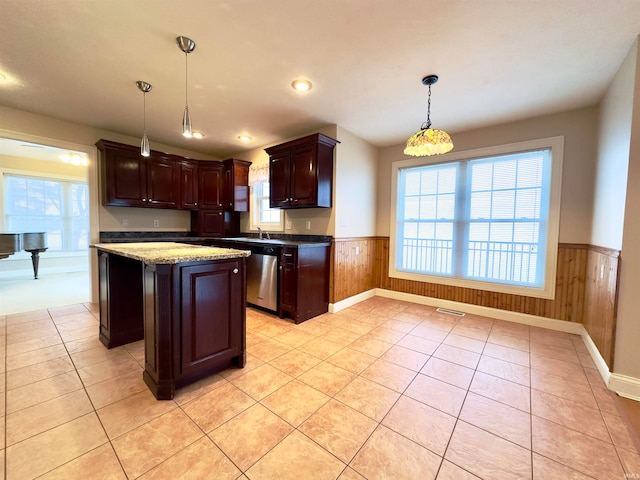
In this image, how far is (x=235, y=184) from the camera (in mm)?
4531

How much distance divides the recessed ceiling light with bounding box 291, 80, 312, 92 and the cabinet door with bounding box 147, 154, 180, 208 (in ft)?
8.99

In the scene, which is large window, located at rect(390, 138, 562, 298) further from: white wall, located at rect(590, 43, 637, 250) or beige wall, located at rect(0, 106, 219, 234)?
beige wall, located at rect(0, 106, 219, 234)

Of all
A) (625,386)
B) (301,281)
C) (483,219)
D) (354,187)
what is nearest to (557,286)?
→ (483,219)

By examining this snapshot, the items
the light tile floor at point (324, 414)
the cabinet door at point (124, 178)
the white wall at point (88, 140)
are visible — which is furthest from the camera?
the cabinet door at point (124, 178)

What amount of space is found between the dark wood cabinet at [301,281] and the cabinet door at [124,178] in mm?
2496

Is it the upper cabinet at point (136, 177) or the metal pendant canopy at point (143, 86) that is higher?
the metal pendant canopy at point (143, 86)

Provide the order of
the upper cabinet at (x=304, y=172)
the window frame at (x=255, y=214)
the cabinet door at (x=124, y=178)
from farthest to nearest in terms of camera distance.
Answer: the window frame at (x=255, y=214) → the cabinet door at (x=124, y=178) → the upper cabinet at (x=304, y=172)

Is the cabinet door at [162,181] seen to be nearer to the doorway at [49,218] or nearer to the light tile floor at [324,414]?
the doorway at [49,218]

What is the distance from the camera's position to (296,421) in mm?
1554

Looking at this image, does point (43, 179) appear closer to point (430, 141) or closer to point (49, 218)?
point (49, 218)

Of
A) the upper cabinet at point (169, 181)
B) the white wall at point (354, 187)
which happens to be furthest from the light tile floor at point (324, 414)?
the upper cabinet at point (169, 181)

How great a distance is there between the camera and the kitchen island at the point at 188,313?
5.64 ft

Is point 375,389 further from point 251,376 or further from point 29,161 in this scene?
point 29,161

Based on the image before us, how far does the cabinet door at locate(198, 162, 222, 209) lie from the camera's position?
14.9 ft
